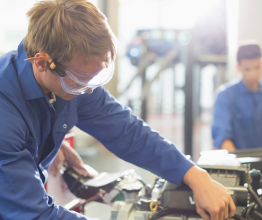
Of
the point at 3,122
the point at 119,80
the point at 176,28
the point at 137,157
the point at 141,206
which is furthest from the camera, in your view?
the point at 119,80

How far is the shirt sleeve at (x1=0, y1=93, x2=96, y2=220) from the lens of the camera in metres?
0.65

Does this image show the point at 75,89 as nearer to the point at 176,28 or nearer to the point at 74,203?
the point at 74,203

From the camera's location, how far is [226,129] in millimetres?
2105

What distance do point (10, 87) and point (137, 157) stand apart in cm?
56

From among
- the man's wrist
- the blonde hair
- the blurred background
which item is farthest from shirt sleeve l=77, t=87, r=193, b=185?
the blonde hair

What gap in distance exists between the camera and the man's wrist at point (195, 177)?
0.88 meters

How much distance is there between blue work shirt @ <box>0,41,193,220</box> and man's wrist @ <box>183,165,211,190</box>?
19 millimetres

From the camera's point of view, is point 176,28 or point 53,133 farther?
point 176,28

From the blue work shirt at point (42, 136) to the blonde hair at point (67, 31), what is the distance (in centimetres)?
10

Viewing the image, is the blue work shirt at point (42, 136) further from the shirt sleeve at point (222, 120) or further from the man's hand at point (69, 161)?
the shirt sleeve at point (222, 120)

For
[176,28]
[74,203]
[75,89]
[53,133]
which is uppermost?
[176,28]

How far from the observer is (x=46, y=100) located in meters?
0.86

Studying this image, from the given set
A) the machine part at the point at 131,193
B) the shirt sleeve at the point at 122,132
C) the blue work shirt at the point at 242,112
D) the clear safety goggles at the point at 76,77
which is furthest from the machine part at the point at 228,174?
the blue work shirt at the point at 242,112

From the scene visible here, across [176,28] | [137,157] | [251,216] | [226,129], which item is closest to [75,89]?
[137,157]
